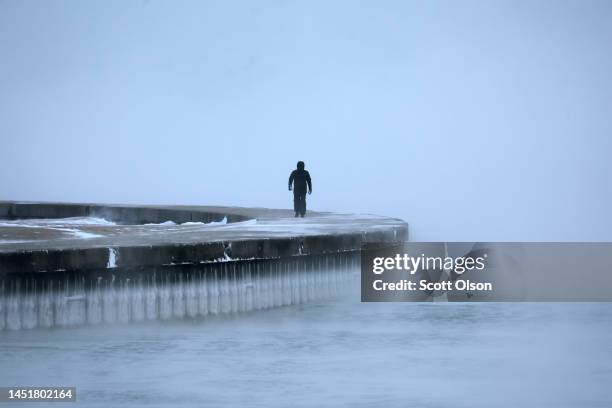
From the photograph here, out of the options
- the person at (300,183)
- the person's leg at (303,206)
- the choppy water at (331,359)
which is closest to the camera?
the choppy water at (331,359)

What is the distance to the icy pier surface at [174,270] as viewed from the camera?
466 inches

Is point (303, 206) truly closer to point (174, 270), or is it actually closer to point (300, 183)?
point (300, 183)

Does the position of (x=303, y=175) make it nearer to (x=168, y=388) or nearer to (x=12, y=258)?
(x=12, y=258)

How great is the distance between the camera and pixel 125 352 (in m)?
11.4

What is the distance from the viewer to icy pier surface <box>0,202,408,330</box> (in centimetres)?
1184

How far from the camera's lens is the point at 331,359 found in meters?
11.4

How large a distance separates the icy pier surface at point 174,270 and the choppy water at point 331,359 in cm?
22

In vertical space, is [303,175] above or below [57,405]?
above

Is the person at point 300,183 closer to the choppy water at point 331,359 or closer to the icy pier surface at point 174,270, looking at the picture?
the icy pier surface at point 174,270

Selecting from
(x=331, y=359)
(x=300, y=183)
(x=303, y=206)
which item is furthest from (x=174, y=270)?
(x=303, y=206)

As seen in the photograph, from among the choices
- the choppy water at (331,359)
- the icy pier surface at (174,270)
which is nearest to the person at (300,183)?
the icy pier surface at (174,270)

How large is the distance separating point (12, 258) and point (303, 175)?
769 centimetres

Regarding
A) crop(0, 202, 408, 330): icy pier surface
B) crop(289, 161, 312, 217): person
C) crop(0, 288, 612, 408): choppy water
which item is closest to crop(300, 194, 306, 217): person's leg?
crop(289, 161, 312, 217): person

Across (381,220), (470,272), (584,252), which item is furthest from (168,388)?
(584,252)
